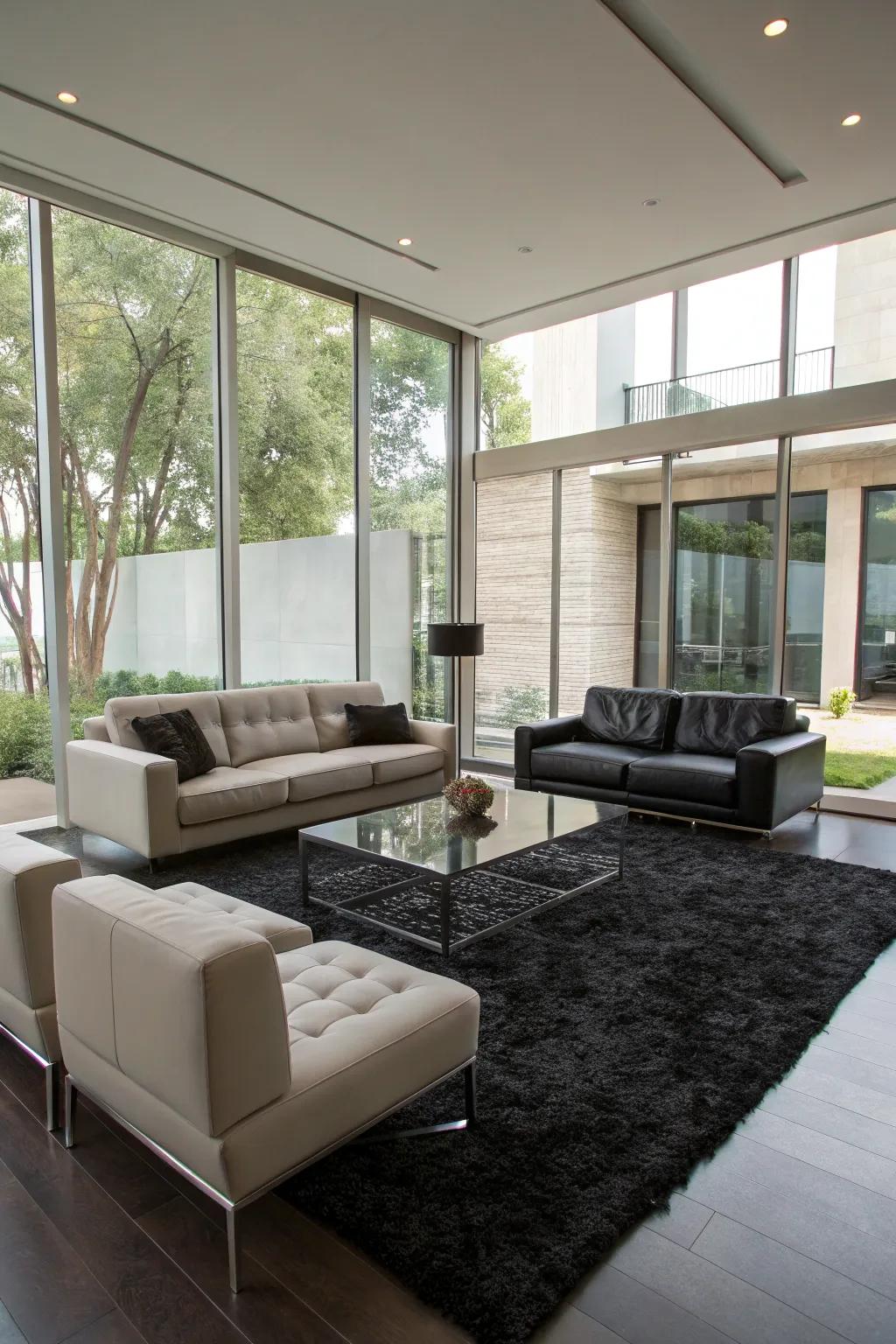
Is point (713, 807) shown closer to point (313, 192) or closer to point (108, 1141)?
point (108, 1141)

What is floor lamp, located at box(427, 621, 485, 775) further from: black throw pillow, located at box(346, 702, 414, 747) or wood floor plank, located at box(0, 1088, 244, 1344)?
wood floor plank, located at box(0, 1088, 244, 1344)

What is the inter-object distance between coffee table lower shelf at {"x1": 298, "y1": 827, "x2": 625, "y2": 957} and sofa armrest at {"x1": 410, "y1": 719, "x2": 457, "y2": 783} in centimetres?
167

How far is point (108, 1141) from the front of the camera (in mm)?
2141

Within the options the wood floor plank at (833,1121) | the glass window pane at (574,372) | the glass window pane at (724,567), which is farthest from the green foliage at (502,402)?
the wood floor plank at (833,1121)

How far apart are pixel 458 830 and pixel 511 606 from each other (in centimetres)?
416

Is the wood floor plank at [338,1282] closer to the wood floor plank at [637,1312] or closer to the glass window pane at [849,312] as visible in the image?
the wood floor plank at [637,1312]

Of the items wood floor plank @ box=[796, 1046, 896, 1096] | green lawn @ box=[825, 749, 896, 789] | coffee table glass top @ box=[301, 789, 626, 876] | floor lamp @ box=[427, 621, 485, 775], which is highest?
floor lamp @ box=[427, 621, 485, 775]

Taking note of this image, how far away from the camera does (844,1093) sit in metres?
2.38

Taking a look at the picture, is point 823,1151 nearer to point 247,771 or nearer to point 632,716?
point 247,771

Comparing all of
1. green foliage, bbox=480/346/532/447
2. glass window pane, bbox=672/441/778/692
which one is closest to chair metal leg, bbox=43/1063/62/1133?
glass window pane, bbox=672/441/778/692

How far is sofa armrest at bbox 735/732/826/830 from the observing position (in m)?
4.85

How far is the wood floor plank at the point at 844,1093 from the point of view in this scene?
2.30 m

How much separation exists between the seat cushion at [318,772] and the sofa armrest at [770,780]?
2.22 m

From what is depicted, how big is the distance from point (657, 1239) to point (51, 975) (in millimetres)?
1581
